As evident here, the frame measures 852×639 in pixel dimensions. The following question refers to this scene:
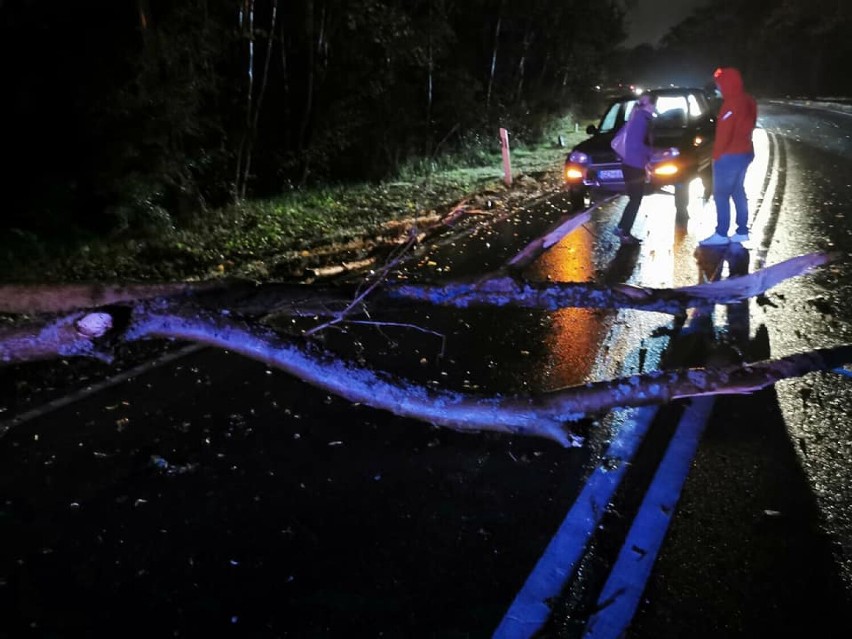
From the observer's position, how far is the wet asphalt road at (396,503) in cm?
271

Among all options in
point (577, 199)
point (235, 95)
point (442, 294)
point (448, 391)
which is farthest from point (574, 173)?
point (448, 391)

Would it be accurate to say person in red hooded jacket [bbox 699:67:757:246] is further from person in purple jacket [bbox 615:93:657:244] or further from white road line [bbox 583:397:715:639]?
white road line [bbox 583:397:715:639]

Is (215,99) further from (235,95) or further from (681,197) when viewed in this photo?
(681,197)

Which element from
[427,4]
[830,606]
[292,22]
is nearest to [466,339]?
[830,606]

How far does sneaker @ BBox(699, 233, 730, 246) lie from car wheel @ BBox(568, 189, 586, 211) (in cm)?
262

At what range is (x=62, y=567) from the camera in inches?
119

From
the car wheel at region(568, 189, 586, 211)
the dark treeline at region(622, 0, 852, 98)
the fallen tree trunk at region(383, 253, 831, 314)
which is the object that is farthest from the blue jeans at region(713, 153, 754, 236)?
the dark treeline at region(622, 0, 852, 98)

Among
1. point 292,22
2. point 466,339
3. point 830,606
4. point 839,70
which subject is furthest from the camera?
point 839,70

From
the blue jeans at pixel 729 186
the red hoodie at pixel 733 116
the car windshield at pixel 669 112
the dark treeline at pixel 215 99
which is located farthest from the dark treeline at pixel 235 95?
the blue jeans at pixel 729 186

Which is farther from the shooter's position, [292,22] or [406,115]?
[406,115]

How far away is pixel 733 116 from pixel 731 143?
30cm

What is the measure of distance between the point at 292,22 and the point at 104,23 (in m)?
4.52

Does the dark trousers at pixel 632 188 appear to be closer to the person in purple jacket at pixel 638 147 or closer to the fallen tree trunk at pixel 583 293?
the person in purple jacket at pixel 638 147

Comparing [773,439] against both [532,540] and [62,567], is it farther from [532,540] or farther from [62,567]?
[62,567]
